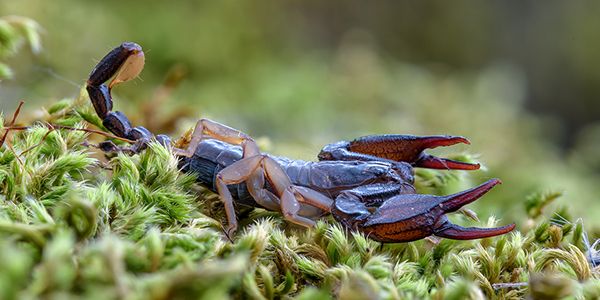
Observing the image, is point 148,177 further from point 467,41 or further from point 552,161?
point 467,41

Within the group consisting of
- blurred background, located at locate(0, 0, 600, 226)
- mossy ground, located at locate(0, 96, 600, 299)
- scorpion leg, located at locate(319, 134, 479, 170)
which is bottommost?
mossy ground, located at locate(0, 96, 600, 299)

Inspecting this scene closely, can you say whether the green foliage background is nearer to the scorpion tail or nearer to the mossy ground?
the mossy ground

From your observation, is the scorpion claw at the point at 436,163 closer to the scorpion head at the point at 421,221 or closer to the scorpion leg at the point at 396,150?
the scorpion leg at the point at 396,150

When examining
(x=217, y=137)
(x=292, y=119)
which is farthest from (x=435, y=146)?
(x=292, y=119)

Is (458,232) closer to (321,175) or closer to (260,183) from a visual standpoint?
(321,175)

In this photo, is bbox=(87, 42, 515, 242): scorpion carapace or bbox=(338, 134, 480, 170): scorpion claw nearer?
bbox=(87, 42, 515, 242): scorpion carapace

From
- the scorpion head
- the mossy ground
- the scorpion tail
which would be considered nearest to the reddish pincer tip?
the scorpion head
